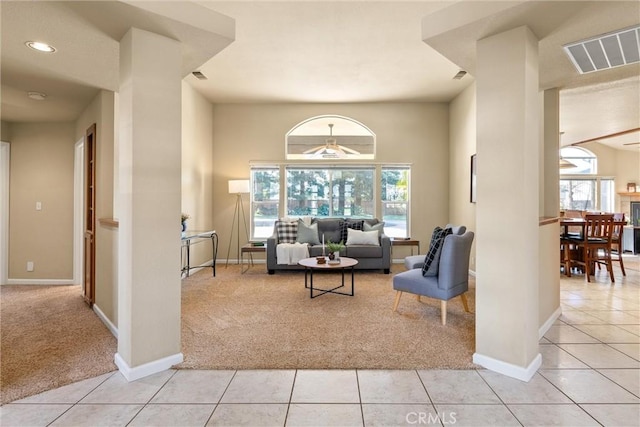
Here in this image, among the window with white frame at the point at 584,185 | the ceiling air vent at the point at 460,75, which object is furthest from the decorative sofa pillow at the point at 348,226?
the window with white frame at the point at 584,185

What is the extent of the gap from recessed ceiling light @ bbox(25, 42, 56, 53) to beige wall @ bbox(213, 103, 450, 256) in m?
3.76

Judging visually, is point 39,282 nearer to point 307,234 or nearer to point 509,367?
point 307,234

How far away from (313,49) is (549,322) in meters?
3.86

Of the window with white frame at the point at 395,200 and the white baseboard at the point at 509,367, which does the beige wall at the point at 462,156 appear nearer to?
the window with white frame at the point at 395,200

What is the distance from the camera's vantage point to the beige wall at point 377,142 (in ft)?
20.7

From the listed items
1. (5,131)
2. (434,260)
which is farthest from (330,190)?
(5,131)

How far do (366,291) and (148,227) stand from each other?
290 cm

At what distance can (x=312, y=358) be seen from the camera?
97.8 inches

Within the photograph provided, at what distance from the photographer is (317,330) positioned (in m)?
3.02

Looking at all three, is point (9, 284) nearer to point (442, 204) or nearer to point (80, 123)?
point (80, 123)

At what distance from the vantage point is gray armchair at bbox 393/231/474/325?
3.10 metres

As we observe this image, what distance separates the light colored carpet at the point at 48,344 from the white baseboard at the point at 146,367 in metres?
0.11

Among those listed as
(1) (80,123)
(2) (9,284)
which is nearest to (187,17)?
(1) (80,123)

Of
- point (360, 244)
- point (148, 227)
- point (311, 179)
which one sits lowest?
point (360, 244)
